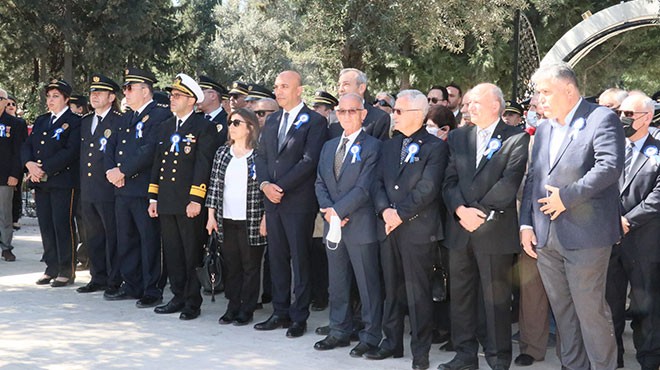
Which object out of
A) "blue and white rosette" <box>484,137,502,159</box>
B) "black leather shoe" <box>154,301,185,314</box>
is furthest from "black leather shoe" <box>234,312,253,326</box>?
"blue and white rosette" <box>484,137,502,159</box>

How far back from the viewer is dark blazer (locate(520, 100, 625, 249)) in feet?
15.1

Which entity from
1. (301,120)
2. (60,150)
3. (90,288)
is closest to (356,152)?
(301,120)

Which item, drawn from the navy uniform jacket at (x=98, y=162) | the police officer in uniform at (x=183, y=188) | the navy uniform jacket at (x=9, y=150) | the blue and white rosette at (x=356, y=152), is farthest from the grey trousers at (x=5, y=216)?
the blue and white rosette at (x=356, y=152)

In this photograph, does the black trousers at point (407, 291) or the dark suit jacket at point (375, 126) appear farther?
the dark suit jacket at point (375, 126)

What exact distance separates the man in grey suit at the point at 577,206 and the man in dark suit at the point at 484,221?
34 cm

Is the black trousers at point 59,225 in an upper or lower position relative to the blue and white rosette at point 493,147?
lower

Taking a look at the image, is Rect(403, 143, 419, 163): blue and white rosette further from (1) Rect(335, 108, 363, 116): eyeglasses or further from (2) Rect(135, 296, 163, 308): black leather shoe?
(2) Rect(135, 296, 163, 308): black leather shoe

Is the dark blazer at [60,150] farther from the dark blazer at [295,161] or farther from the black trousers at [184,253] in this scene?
the dark blazer at [295,161]

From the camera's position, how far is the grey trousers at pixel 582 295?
4746mm

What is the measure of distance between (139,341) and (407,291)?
6.77 ft

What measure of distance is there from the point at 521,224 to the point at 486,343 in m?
0.95

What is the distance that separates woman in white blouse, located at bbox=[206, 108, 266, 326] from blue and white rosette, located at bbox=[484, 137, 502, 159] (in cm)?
210

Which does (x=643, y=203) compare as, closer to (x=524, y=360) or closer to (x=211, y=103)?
(x=524, y=360)

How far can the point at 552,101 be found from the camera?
15.9 feet
